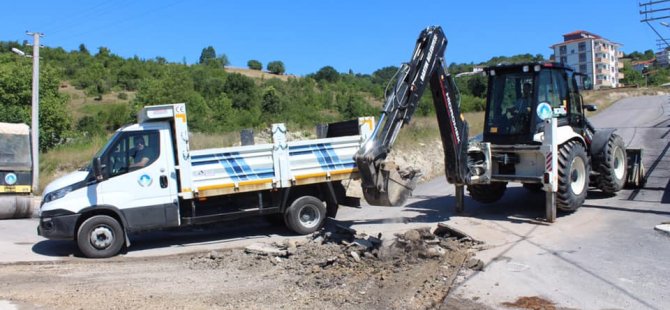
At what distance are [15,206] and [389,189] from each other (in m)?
11.2

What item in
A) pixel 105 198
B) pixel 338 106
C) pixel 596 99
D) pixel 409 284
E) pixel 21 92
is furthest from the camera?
pixel 338 106

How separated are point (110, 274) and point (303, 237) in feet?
12.0

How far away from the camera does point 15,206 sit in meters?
15.2

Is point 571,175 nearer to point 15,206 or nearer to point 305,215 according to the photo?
point 305,215

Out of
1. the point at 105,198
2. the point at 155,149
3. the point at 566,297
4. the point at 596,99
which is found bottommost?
the point at 566,297

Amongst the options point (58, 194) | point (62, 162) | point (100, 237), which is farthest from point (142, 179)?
point (62, 162)

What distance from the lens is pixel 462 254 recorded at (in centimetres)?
821

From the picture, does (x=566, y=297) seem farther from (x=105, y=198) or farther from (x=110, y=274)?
(x=105, y=198)

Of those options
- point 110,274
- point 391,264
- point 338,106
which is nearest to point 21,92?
point 338,106

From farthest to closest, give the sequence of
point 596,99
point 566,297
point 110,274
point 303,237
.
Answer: point 596,99, point 303,237, point 110,274, point 566,297

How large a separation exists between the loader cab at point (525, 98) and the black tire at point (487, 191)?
1199 mm

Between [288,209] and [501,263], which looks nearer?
[501,263]

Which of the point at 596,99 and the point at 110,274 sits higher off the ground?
the point at 596,99

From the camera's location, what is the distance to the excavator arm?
9344 millimetres
